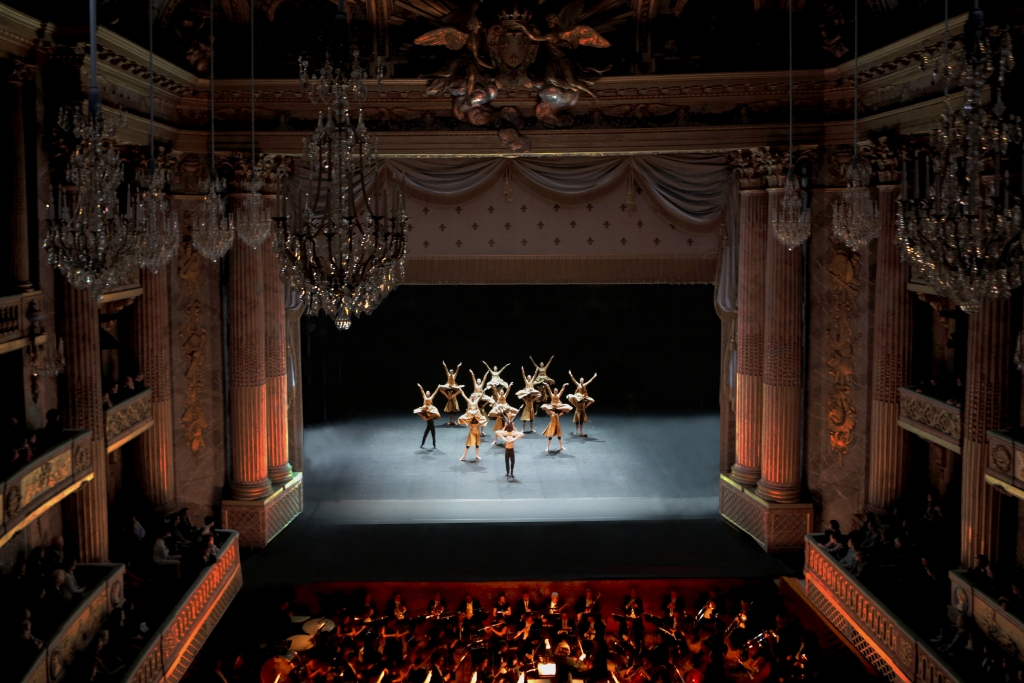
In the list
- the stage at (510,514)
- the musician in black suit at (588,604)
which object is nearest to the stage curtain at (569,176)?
the stage at (510,514)

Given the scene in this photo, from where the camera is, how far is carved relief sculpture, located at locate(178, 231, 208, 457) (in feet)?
40.0

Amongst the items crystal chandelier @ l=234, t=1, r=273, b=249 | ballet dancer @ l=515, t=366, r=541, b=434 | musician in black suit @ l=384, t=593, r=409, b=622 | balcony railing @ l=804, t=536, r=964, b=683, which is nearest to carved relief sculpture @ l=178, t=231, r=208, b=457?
crystal chandelier @ l=234, t=1, r=273, b=249

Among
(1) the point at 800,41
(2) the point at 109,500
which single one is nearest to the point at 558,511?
(2) the point at 109,500

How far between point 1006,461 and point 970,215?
4276mm

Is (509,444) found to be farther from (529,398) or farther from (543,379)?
(543,379)

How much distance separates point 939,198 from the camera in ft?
18.1

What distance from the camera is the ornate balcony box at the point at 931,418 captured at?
31.8 ft

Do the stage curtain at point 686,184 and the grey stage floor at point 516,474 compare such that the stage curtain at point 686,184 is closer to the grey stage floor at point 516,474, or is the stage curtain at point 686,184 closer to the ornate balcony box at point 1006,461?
the grey stage floor at point 516,474

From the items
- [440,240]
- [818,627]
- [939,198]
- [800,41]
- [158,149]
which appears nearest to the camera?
Result: [939,198]

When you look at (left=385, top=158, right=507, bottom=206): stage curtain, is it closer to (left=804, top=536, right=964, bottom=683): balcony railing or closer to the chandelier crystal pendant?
(left=804, top=536, right=964, bottom=683): balcony railing

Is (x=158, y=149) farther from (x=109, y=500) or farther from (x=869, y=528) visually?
(x=869, y=528)

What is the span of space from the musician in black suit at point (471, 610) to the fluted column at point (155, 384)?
411 cm

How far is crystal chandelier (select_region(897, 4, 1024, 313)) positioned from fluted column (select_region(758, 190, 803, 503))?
6.54 metres

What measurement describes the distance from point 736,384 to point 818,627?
12.6 ft
